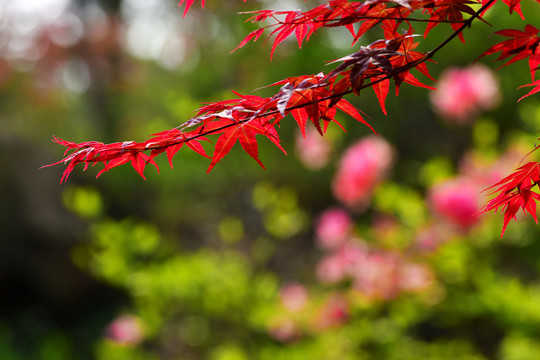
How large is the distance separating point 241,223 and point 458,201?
62.7 inches

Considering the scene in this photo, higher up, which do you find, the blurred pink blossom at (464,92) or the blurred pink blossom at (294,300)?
the blurred pink blossom at (464,92)

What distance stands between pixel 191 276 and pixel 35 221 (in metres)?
2.57

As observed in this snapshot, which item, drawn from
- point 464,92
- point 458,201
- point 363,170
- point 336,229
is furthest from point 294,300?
point 464,92

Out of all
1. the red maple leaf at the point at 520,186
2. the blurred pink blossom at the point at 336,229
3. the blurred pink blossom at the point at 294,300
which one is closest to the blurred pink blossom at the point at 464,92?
the blurred pink blossom at the point at 336,229

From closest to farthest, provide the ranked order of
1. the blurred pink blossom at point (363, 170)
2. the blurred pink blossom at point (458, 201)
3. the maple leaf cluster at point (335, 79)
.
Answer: the maple leaf cluster at point (335, 79)
the blurred pink blossom at point (458, 201)
the blurred pink blossom at point (363, 170)

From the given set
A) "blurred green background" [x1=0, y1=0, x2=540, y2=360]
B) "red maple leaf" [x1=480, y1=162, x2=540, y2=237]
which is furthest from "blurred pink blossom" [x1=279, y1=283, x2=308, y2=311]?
"red maple leaf" [x1=480, y1=162, x2=540, y2=237]

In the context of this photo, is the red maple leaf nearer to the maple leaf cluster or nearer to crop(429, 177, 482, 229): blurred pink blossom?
the maple leaf cluster

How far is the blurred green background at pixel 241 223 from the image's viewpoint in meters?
2.08

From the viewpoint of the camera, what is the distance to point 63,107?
722 cm

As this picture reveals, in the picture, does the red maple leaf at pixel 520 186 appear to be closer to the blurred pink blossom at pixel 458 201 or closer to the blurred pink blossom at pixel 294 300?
the blurred pink blossom at pixel 458 201

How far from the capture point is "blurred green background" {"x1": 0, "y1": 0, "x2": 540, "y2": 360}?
2.08 m

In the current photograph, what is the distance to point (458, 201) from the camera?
1766 millimetres

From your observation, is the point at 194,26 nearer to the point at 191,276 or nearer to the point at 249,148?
the point at 191,276

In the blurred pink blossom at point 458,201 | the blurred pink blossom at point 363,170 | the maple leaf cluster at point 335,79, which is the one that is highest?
the blurred pink blossom at point 363,170
